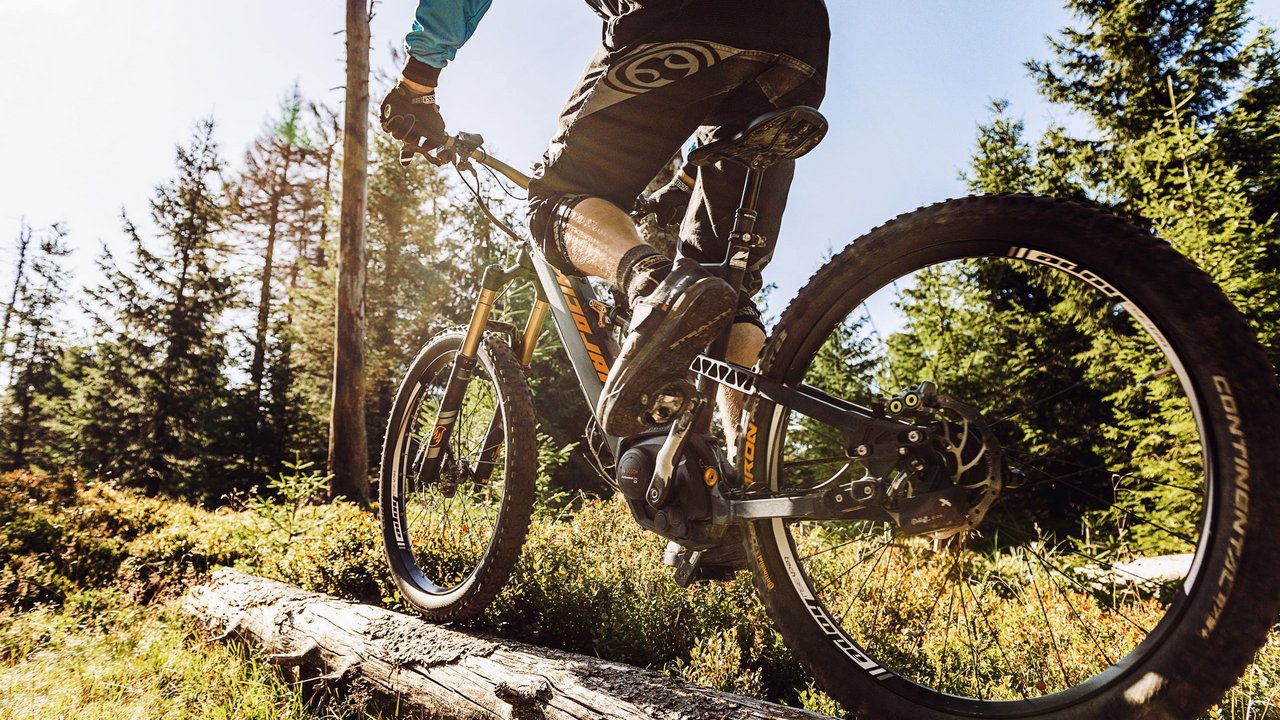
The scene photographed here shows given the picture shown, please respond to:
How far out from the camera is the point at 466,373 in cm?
248

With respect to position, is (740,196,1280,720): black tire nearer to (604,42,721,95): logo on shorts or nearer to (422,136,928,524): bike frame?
(422,136,928,524): bike frame

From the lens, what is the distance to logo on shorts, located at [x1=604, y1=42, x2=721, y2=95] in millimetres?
1471

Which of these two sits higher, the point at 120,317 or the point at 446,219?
the point at 446,219

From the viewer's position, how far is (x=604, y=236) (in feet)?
5.32

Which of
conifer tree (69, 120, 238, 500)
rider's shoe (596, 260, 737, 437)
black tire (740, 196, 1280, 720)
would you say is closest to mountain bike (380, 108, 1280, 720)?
black tire (740, 196, 1280, 720)

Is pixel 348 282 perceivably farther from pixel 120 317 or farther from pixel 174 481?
pixel 120 317

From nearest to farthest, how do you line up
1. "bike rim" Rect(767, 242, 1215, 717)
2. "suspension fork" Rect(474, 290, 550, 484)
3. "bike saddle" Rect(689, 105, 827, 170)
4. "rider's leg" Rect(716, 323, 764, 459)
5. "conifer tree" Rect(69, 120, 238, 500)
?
"bike rim" Rect(767, 242, 1215, 717), "bike saddle" Rect(689, 105, 827, 170), "rider's leg" Rect(716, 323, 764, 459), "suspension fork" Rect(474, 290, 550, 484), "conifer tree" Rect(69, 120, 238, 500)

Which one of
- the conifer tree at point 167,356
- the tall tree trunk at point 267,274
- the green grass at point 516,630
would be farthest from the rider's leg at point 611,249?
the tall tree trunk at point 267,274

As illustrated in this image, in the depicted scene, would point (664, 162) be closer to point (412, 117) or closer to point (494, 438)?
point (412, 117)

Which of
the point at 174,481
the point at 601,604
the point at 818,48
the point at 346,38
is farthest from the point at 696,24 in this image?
the point at 174,481

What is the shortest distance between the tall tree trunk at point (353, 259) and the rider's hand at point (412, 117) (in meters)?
6.94

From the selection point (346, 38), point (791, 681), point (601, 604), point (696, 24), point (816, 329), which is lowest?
point (791, 681)

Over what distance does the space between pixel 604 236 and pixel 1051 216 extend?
97cm

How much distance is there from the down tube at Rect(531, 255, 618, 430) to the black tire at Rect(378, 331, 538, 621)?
300 mm
